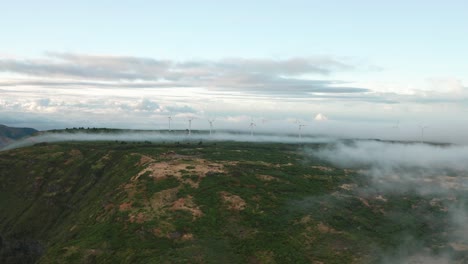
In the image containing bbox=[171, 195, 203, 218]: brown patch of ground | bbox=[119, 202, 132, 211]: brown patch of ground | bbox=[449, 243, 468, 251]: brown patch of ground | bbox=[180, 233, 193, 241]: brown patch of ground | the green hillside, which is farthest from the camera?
bbox=[119, 202, 132, 211]: brown patch of ground

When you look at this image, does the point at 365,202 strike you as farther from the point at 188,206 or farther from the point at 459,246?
the point at 188,206

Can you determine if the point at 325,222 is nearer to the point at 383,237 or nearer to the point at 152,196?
the point at 383,237

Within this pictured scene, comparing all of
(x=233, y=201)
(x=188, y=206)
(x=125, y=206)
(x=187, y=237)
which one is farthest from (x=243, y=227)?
(x=125, y=206)

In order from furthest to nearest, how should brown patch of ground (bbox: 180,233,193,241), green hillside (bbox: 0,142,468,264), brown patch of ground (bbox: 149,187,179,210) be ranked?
brown patch of ground (bbox: 149,187,179,210) < brown patch of ground (bbox: 180,233,193,241) < green hillside (bbox: 0,142,468,264)

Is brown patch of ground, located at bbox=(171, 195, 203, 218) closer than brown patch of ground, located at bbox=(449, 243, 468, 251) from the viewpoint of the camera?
No

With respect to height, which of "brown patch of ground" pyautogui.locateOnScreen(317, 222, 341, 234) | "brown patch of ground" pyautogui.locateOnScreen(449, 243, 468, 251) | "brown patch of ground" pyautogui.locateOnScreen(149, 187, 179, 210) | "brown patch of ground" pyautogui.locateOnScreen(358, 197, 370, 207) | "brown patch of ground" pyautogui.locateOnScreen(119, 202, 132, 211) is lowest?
"brown patch of ground" pyautogui.locateOnScreen(449, 243, 468, 251)

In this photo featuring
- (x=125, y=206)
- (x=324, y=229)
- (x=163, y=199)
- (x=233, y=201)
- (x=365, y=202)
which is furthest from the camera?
(x=365, y=202)

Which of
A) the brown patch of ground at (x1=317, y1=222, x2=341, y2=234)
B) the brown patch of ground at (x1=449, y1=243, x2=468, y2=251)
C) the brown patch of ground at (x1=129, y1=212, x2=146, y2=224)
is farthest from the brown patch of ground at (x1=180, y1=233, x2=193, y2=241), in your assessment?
the brown patch of ground at (x1=449, y1=243, x2=468, y2=251)

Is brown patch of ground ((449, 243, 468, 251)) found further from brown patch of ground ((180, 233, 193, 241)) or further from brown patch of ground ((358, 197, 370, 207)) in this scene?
brown patch of ground ((180, 233, 193, 241))

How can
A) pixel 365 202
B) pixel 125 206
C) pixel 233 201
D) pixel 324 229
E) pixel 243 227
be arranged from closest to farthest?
pixel 243 227
pixel 324 229
pixel 125 206
pixel 233 201
pixel 365 202
